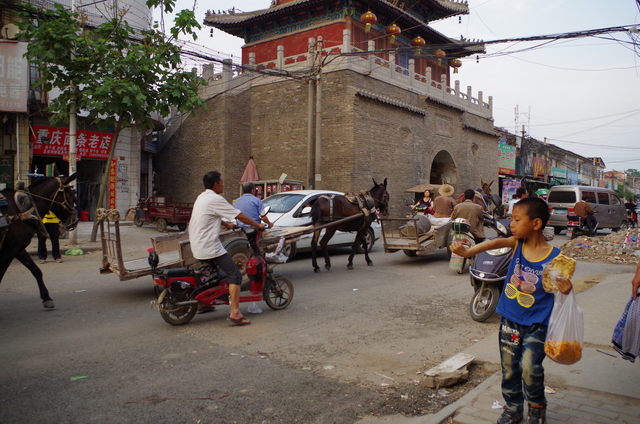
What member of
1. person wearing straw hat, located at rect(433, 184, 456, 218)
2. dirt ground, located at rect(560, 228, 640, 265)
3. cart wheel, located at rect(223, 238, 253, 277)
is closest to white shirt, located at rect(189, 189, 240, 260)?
cart wheel, located at rect(223, 238, 253, 277)

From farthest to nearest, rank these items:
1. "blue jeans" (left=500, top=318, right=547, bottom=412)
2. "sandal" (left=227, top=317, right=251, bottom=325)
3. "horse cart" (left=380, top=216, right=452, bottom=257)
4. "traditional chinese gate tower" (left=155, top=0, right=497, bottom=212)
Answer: "traditional chinese gate tower" (left=155, top=0, right=497, bottom=212) → "horse cart" (left=380, top=216, right=452, bottom=257) → "sandal" (left=227, top=317, right=251, bottom=325) → "blue jeans" (left=500, top=318, right=547, bottom=412)

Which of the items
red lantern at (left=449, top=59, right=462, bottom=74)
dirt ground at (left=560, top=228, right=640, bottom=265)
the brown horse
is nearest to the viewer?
the brown horse

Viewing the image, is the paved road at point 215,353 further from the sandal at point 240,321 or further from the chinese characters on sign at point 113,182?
the chinese characters on sign at point 113,182

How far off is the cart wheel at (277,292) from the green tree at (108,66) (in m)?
6.87

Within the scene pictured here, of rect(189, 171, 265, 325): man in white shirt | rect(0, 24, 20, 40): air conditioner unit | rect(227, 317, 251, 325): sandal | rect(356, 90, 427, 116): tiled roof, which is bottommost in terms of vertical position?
rect(227, 317, 251, 325): sandal

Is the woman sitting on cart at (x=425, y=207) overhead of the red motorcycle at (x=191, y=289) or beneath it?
overhead

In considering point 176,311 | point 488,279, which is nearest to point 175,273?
point 176,311

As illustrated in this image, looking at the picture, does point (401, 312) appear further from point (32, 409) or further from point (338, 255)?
point (338, 255)

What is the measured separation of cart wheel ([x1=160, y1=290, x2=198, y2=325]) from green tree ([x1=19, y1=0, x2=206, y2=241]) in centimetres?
719

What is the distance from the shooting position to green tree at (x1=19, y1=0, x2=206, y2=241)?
11.2 metres

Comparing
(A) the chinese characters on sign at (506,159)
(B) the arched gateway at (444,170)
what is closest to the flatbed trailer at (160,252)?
(B) the arched gateway at (444,170)

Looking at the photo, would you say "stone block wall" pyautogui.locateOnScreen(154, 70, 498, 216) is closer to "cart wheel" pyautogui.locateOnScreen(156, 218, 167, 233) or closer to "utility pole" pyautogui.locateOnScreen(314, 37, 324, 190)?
"utility pole" pyautogui.locateOnScreen(314, 37, 324, 190)

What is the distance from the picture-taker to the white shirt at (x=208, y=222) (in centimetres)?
565

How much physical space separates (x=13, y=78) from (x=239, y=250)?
43.3ft
